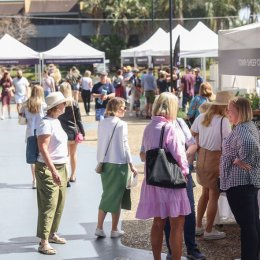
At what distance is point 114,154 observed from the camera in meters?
6.66

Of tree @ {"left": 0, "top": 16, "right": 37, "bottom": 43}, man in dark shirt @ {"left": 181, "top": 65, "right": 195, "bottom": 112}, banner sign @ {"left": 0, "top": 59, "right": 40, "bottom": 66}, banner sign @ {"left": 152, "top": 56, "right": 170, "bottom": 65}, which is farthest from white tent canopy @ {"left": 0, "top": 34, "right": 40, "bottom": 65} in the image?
tree @ {"left": 0, "top": 16, "right": 37, "bottom": 43}

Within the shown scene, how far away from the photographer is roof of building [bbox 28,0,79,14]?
70188 mm

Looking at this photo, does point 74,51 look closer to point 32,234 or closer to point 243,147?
point 32,234

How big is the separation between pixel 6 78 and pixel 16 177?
11590 millimetres

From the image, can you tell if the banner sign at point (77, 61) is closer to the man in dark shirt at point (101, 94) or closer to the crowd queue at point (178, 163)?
the man in dark shirt at point (101, 94)

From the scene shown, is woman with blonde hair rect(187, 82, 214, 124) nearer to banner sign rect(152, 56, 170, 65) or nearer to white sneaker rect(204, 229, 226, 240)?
white sneaker rect(204, 229, 226, 240)

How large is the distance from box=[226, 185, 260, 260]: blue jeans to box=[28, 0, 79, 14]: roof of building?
217 feet

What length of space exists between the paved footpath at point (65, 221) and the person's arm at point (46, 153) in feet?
2.82

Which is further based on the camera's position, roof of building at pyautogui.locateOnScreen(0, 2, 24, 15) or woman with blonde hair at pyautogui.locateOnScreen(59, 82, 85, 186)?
roof of building at pyautogui.locateOnScreen(0, 2, 24, 15)

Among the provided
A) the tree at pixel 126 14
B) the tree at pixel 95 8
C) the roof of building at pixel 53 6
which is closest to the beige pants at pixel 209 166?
the tree at pixel 126 14

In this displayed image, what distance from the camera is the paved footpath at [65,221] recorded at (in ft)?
21.0

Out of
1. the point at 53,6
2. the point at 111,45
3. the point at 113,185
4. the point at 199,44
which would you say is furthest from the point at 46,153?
the point at 53,6

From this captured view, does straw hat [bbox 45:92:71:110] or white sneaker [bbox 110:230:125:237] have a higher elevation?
straw hat [bbox 45:92:71:110]

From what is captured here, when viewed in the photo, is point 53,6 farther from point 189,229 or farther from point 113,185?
point 189,229
